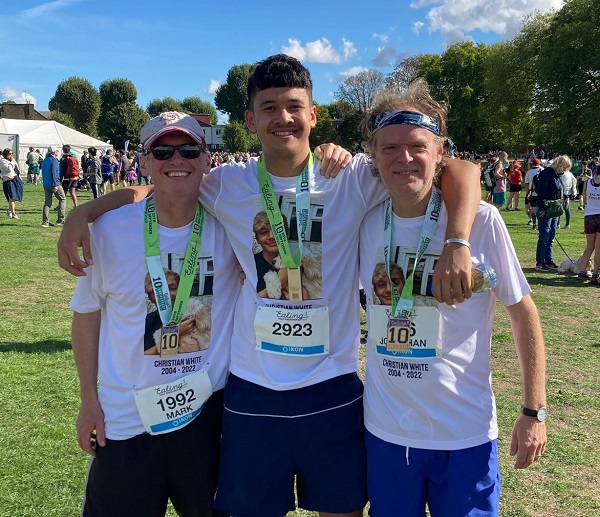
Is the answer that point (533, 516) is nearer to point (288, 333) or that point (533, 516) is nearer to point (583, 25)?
point (288, 333)

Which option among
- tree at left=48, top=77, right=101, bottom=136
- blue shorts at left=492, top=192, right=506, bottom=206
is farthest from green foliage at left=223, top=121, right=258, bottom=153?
blue shorts at left=492, top=192, right=506, bottom=206

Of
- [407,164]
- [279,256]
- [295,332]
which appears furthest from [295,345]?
[407,164]

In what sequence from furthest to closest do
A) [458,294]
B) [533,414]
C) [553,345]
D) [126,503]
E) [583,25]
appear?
1. [583,25]
2. [553,345]
3. [126,503]
4. [533,414]
5. [458,294]

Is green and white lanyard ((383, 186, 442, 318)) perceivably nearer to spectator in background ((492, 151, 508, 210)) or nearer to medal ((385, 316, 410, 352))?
medal ((385, 316, 410, 352))

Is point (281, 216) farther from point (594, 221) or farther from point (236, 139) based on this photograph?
point (236, 139)

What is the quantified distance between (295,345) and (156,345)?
607mm

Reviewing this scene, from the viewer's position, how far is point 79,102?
3263 inches

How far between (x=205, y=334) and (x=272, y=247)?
49 centimetres

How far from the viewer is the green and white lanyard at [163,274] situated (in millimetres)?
2430

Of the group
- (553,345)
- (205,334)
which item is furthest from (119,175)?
(205,334)

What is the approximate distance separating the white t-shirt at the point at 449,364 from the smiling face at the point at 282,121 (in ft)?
2.18

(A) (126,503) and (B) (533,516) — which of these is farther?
(B) (533,516)

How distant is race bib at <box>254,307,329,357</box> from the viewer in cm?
242

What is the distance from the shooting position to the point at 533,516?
11.2 ft
